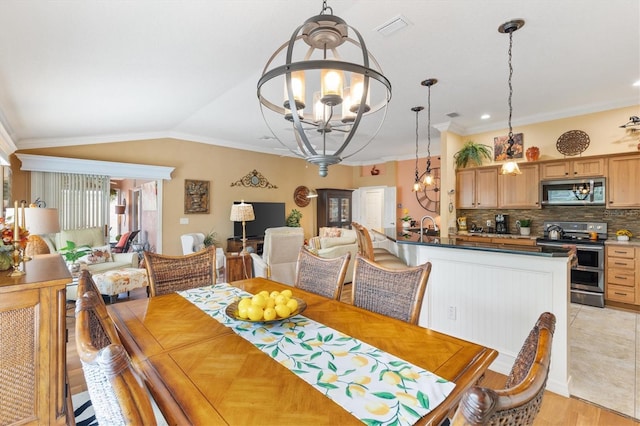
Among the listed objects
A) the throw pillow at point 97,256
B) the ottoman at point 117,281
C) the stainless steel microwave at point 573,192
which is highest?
the stainless steel microwave at point 573,192

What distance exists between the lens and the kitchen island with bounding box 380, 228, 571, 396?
220 cm

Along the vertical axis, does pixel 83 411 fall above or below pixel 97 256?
below

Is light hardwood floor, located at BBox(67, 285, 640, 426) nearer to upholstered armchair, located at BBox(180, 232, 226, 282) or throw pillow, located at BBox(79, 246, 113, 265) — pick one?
throw pillow, located at BBox(79, 246, 113, 265)

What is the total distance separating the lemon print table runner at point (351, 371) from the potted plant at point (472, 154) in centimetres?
478

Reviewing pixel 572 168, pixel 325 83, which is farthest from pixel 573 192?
pixel 325 83

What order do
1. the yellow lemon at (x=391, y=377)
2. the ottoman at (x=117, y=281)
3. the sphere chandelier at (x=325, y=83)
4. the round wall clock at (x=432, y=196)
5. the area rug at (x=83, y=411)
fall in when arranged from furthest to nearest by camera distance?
the round wall clock at (x=432, y=196)
the ottoman at (x=117, y=281)
the area rug at (x=83, y=411)
the sphere chandelier at (x=325, y=83)
the yellow lemon at (x=391, y=377)

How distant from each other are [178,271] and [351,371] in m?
1.72

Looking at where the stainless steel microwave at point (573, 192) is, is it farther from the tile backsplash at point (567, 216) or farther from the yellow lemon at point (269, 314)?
the yellow lemon at point (269, 314)

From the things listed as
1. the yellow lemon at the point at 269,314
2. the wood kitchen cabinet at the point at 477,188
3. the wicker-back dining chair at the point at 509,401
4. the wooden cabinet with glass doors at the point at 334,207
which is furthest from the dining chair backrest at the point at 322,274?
→ the wooden cabinet with glass doors at the point at 334,207

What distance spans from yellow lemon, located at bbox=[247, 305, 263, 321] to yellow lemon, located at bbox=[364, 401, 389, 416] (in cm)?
68

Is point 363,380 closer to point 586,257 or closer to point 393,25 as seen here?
point 393,25

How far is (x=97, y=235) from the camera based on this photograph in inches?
200

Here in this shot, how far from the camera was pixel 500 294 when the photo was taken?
8.12 ft

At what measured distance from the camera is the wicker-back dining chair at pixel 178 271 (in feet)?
7.10
